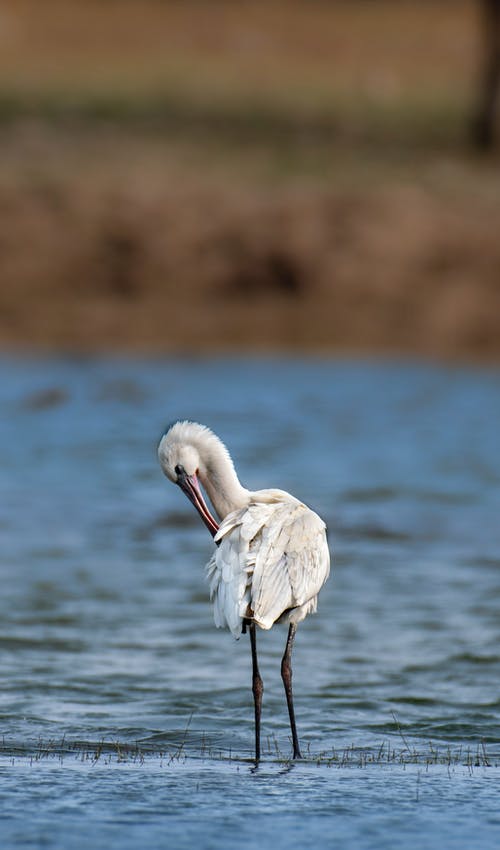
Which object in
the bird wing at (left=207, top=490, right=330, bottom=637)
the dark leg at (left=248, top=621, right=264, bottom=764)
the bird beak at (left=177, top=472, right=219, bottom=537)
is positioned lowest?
the dark leg at (left=248, top=621, right=264, bottom=764)

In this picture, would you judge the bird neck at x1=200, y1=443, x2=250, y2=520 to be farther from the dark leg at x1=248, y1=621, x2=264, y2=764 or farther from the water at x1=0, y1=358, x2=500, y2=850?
the water at x1=0, y1=358, x2=500, y2=850

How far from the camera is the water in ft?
21.1

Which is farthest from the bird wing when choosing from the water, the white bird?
the water

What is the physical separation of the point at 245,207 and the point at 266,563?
54.4 ft

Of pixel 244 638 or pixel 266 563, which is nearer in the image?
pixel 266 563

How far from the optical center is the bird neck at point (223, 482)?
25.6ft

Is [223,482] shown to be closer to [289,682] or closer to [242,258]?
[289,682]

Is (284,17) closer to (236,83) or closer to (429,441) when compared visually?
(236,83)

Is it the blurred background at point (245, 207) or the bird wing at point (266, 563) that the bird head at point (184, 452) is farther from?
the blurred background at point (245, 207)

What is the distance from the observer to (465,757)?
7508mm

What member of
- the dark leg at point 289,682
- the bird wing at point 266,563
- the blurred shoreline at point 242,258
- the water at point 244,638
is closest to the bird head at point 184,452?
the bird wing at point 266,563

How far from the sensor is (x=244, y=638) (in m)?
10.2

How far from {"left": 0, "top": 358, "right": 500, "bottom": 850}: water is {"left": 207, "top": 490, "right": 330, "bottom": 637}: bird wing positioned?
64cm

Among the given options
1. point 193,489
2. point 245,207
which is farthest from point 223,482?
point 245,207
